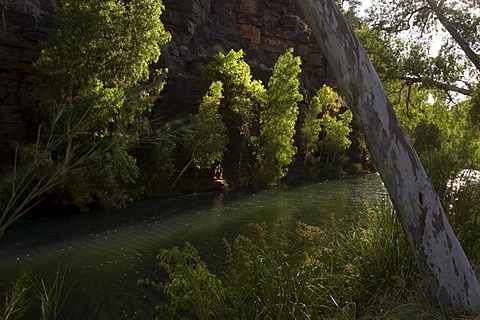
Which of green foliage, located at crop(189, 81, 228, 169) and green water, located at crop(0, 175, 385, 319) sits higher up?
green foliage, located at crop(189, 81, 228, 169)

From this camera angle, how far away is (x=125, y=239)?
11.0 m

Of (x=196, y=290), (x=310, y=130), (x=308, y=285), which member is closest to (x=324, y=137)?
(x=310, y=130)

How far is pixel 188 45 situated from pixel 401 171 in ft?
91.1

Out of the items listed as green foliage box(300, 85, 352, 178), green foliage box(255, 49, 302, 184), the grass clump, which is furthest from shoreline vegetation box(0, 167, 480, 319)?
green foliage box(300, 85, 352, 178)

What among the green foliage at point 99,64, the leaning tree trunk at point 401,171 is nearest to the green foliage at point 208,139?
the green foliage at point 99,64

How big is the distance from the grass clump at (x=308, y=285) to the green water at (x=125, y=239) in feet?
4.97

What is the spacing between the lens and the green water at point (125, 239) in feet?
22.2

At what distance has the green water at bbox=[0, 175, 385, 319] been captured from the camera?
22.2 feet

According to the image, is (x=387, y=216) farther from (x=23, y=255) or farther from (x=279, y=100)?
(x=279, y=100)

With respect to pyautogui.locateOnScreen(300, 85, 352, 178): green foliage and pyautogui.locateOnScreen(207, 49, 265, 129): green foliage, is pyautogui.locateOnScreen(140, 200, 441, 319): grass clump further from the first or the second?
pyautogui.locateOnScreen(300, 85, 352, 178): green foliage

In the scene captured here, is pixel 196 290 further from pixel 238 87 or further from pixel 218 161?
pixel 238 87

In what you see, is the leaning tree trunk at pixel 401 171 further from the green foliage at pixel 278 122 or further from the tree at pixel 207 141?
the green foliage at pixel 278 122

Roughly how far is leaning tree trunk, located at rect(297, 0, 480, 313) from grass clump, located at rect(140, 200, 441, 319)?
229mm

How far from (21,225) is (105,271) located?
5.19 meters
